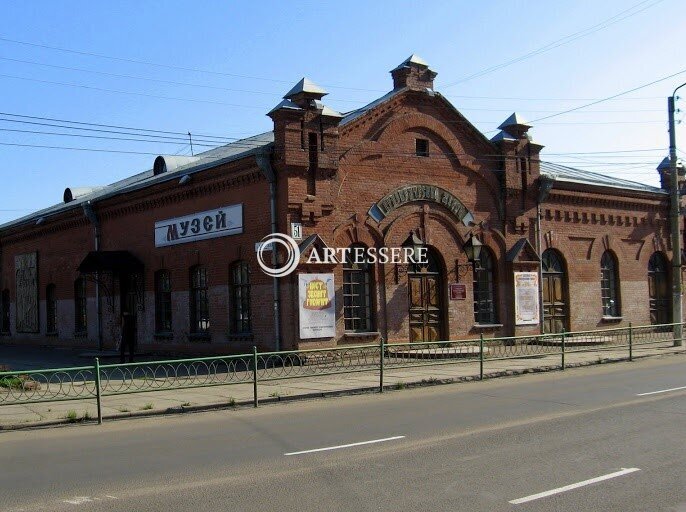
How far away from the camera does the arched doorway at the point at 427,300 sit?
24.0 meters

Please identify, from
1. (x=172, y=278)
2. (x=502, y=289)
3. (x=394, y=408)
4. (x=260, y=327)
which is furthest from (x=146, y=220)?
(x=394, y=408)

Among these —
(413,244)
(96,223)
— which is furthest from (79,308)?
(413,244)

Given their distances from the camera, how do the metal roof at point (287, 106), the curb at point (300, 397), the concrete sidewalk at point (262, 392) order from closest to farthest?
the curb at point (300, 397) → the concrete sidewalk at point (262, 392) → the metal roof at point (287, 106)

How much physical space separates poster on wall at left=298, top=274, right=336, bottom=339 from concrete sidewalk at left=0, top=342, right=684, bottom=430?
2.94 m

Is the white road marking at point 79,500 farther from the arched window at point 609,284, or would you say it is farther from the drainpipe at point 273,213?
the arched window at point 609,284

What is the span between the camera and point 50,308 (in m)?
34.5

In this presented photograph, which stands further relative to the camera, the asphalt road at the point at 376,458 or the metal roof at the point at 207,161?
the metal roof at the point at 207,161

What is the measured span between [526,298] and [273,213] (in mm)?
10136

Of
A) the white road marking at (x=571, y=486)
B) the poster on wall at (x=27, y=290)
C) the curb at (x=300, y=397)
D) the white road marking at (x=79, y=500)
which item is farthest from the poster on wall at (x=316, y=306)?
the poster on wall at (x=27, y=290)

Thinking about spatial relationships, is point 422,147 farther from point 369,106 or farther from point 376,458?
point 376,458

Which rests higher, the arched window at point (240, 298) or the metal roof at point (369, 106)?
the metal roof at point (369, 106)

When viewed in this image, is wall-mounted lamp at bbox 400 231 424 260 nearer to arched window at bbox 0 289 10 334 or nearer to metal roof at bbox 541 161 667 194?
metal roof at bbox 541 161 667 194

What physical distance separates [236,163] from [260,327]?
16.0 feet
